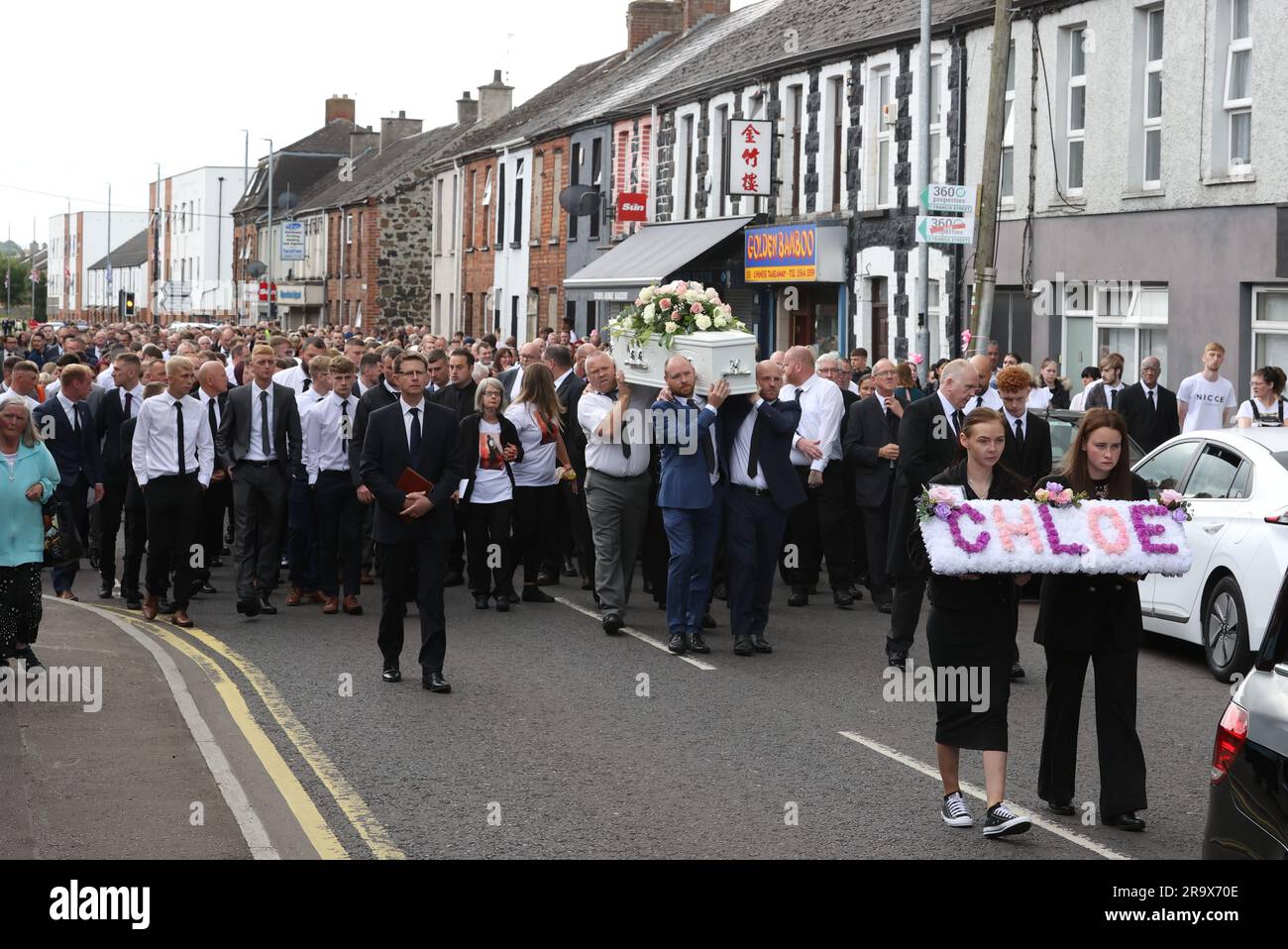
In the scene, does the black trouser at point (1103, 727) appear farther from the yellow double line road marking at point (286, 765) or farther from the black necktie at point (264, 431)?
the black necktie at point (264, 431)

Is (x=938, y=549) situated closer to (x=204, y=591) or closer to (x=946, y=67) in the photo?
(x=204, y=591)

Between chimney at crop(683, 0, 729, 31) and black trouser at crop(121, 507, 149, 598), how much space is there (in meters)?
37.9

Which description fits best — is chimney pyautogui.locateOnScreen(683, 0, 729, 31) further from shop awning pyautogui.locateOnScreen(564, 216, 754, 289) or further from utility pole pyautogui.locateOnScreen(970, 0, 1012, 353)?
utility pole pyautogui.locateOnScreen(970, 0, 1012, 353)

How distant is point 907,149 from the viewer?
28734mm

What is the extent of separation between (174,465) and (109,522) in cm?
245

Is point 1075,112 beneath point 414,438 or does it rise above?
above

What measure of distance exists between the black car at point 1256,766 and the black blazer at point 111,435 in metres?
11.7

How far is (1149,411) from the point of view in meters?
19.5

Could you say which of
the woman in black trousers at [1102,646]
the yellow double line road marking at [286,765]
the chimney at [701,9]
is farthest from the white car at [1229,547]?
the chimney at [701,9]

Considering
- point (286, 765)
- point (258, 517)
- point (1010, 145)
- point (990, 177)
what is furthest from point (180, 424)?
point (1010, 145)

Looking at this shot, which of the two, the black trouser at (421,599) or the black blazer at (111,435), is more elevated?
the black blazer at (111,435)

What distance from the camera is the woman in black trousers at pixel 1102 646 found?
7.73 meters

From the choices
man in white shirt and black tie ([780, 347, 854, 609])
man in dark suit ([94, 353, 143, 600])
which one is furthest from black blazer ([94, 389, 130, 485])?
man in white shirt and black tie ([780, 347, 854, 609])

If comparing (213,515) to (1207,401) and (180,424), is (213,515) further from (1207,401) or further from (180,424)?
(1207,401)
